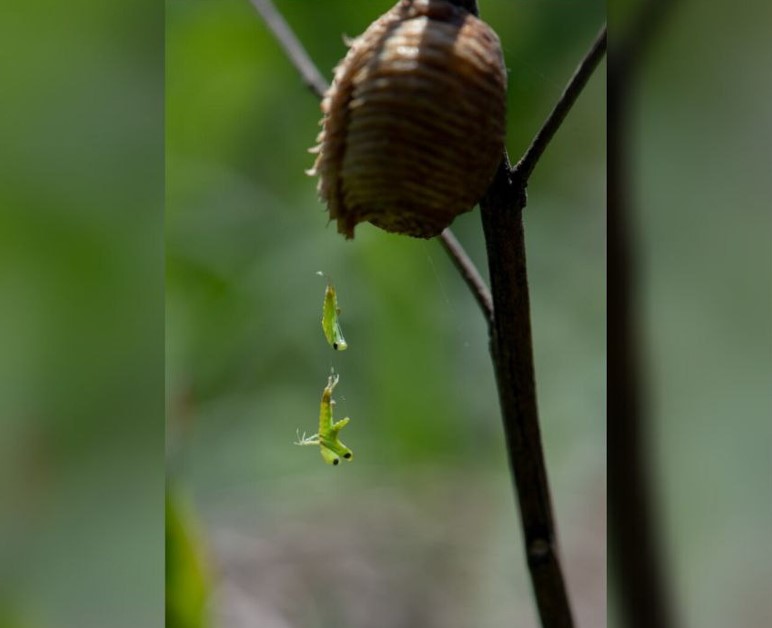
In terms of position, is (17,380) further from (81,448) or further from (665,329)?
(665,329)

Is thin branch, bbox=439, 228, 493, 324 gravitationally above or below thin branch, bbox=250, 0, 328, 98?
below

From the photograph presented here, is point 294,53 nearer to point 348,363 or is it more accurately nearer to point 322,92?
point 322,92

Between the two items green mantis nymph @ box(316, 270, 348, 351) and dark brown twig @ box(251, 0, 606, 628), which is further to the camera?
green mantis nymph @ box(316, 270, 348, 351)

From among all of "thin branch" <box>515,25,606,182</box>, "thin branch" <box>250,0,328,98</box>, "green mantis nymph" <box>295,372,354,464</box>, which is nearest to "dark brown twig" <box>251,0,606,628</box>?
"thin branch" <box>515,25,606,182</box>

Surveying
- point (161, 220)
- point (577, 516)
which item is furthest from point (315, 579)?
point (161, 220)

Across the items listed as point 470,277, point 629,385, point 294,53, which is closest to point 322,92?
point 294,53

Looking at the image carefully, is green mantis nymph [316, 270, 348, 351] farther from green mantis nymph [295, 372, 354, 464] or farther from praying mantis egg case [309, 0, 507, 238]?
praying mantis egg case [309, 0, 507, 238]
